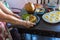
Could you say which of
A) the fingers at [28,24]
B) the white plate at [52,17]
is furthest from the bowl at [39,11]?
the fingers at [28,24]

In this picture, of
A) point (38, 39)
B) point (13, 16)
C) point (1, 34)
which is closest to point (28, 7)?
point (13, 16)

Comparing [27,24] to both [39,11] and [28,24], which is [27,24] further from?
[39,11]

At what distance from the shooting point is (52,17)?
4.12 feet

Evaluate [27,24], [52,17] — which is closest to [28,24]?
[27,24]

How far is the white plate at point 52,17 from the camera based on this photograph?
3.99 ft

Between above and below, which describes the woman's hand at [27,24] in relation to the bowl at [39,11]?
below

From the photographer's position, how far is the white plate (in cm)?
121

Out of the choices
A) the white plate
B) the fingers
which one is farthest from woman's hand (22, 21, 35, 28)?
the white plate

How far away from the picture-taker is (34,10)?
1346 mm

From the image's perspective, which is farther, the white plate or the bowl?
the bowl

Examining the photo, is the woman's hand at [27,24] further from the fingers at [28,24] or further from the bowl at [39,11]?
the bowl at [39,11]

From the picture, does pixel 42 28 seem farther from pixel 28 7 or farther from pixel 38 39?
pixel 38 39

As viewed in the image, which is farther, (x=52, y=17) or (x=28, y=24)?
(x=52, y=17)

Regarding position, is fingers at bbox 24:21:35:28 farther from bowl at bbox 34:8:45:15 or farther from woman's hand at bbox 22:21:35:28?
bowl at bbox 34:8:45:15
